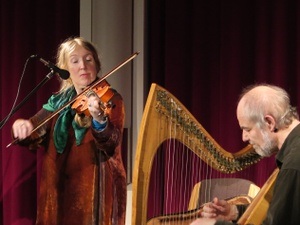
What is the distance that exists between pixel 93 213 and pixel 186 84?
103 centimetres

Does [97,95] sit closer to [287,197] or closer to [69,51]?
[69,51]

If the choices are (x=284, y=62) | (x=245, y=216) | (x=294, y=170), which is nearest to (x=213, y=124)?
(x=284, y=62)

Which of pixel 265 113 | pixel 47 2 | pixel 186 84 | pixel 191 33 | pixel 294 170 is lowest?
pixel 294 170

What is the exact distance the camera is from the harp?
1722 millimetres

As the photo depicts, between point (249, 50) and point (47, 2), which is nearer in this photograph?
point (249, 50)

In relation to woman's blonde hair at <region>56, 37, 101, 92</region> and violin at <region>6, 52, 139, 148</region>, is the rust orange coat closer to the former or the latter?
violin at <region>6, 52, 139, 148</region>

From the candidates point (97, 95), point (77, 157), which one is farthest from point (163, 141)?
point (77, 157)

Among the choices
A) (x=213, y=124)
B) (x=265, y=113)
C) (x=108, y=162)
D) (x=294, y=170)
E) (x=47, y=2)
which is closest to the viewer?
(x=294, y=170)

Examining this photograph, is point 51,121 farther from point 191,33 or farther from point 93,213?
point 191,33

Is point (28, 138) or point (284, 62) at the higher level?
point (284, 62)

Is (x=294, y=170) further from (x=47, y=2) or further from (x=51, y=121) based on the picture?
(x=47, y=2)

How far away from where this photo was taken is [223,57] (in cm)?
295

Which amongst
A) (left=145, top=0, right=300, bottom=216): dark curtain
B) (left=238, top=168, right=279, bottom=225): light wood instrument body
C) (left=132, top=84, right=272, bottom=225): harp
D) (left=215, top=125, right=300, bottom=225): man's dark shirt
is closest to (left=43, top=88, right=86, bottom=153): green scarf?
(left=132, top=84, right=272, bottom=225): harp

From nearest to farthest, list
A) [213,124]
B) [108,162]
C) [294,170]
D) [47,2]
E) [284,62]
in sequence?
[294,170], [108,162], [284,62], [213,124], [47,2]
